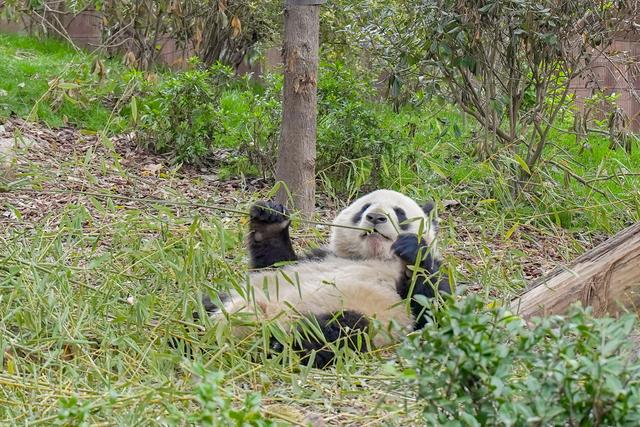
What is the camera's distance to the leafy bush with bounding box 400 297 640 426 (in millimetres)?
2314

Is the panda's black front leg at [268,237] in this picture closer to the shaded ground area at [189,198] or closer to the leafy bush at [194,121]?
the shaded ground area at [189,198]

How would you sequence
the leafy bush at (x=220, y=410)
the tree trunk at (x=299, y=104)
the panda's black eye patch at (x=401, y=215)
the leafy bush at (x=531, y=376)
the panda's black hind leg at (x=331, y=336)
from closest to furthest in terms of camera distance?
the leafy bush at (x=531, y=376), the leafy bush at (x=220, y=410), the panda's black hind leg at (x=331, y=336), the panda's black eye patch at (x=401, y=215), the tree trunk at (x=299, y=104)

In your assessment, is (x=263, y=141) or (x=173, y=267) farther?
(x=263, y=141)

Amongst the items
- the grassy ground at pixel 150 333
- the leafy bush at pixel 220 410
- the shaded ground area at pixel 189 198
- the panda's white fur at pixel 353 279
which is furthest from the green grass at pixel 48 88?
the leafy bush at pixel 220 410

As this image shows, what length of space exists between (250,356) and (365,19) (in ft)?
17.7

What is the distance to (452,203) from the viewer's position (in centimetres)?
724

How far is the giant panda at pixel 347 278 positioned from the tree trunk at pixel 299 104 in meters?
0.69

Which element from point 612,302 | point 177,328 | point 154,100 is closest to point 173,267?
point 177,328

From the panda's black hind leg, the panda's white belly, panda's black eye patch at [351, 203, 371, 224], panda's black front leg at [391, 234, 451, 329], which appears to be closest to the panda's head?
panda's black eye patch at [351, 203, 371, 224]

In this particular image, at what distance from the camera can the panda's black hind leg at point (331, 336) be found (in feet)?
13.7

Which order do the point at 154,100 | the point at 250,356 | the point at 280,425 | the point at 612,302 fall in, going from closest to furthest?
the point at 280,425 < the point at 250,356 < the point at 612,302 < the point at 154,100

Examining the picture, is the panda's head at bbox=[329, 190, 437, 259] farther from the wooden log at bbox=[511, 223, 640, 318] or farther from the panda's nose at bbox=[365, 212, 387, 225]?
the wooden log at bbox=[511, 223, 640, 318]

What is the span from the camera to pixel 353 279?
472 cm

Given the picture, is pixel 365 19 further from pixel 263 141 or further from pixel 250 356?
pixel 250 356
